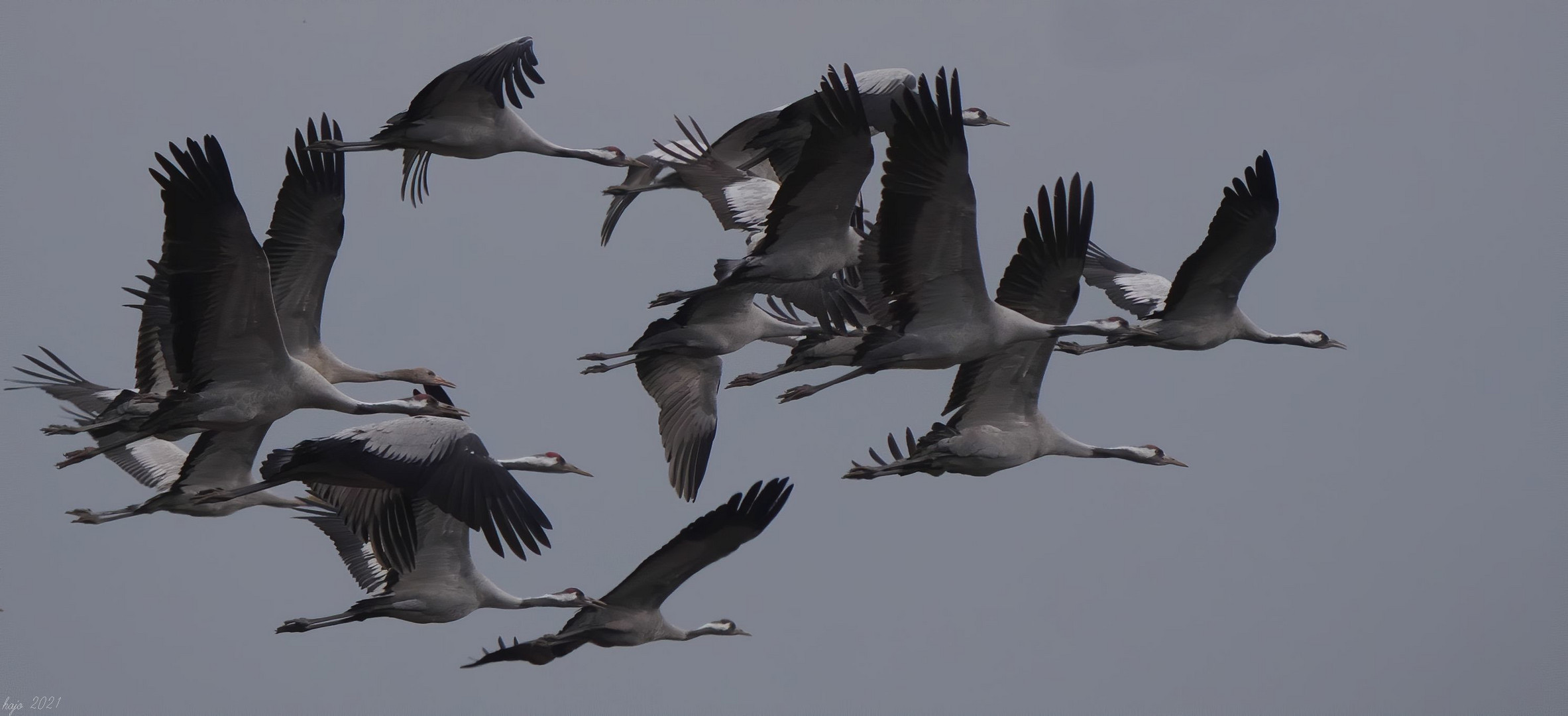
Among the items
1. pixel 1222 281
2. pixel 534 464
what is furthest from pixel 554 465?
pixel 1222 281

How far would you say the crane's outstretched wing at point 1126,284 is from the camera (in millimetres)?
19547

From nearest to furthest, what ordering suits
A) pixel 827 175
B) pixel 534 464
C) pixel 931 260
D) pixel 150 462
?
pixel 931 260 → pixel 827 175 → pixel 534 464 → pixel 150 462

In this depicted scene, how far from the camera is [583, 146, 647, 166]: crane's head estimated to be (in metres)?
18.5

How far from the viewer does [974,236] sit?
46.3 ft

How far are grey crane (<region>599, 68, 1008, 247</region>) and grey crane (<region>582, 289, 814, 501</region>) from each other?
4.44ft

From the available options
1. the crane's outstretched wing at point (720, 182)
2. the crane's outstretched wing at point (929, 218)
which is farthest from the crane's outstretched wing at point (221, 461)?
the crane's outstretched wing at point (929, 218)

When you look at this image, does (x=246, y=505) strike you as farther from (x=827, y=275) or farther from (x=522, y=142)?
(x=827, y=275)

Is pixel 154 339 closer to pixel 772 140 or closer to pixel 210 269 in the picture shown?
pixel 210 269

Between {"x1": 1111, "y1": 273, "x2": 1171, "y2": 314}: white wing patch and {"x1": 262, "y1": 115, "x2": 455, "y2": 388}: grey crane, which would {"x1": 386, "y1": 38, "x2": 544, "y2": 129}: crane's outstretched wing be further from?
{"x1": 1111, "y1": 273, "x2": 1171, "y2": 314}: white wing patch

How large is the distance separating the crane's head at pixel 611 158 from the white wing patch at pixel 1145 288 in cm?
502

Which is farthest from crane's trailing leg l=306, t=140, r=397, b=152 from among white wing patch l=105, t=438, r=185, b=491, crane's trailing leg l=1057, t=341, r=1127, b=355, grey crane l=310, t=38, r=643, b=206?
crane's trailing leg l=1057, t=341, r=1127, b=355

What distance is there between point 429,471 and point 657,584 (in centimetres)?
329

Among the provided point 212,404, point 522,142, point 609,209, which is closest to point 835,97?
point 522,142

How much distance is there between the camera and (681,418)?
60.5 ft
